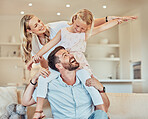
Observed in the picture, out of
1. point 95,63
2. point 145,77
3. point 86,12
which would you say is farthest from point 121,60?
point 86,12

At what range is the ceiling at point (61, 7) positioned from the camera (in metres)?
4.57

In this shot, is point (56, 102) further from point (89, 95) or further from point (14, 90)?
point (14, 90)

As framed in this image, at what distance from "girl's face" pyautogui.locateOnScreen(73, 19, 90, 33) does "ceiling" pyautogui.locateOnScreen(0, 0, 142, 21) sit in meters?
3.23

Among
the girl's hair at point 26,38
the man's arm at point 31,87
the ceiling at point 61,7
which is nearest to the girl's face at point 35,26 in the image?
the girl's hair at point 26,38

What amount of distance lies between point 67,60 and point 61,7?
3.62m

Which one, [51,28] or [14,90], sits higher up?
[51,28]

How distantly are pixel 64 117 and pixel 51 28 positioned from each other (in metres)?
0.62

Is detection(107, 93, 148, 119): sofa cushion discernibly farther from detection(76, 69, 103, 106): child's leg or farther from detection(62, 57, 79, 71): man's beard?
detection(62, 57, 79, 71): man's beard

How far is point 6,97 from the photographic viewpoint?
75.2 inches

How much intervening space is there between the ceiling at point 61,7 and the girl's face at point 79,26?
10.6 ft

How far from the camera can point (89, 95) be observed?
1555mm

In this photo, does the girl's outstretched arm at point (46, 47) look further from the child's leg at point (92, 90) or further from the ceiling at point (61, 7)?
the ceiling at point (61, 7)

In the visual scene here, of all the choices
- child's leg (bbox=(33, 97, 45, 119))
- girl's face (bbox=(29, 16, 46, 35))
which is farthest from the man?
girl's face (bbox=(29, 16, 46, 35))

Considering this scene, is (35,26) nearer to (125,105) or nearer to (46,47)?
(46,47)
